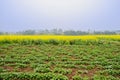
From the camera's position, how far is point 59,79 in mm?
7523

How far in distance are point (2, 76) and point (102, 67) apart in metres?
4.78

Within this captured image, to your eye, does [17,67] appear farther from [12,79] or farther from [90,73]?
[90,73]

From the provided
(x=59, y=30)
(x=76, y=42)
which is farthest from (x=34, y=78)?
(x=59, y=30)

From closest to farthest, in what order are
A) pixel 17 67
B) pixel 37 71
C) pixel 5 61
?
pixel 37 71
pixel 17 67
pixel 5 61

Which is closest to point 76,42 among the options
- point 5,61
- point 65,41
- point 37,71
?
point 65,41

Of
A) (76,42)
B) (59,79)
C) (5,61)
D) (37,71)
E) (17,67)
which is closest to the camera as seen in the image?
(59,79)

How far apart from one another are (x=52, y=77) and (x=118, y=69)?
3.60 metres

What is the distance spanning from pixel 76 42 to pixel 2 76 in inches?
659

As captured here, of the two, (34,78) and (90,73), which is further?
(90,73)

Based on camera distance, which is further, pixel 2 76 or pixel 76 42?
pixel 76 42

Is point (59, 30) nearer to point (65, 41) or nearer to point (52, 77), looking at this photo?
point (65, 41)

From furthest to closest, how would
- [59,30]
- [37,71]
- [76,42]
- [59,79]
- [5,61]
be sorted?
[59,30] → [76,42] → [5,61] → [37,71] → [59,79]

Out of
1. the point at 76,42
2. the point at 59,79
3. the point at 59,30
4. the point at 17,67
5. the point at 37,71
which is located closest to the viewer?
the point at 59,79

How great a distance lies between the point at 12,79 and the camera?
7.73 metres
